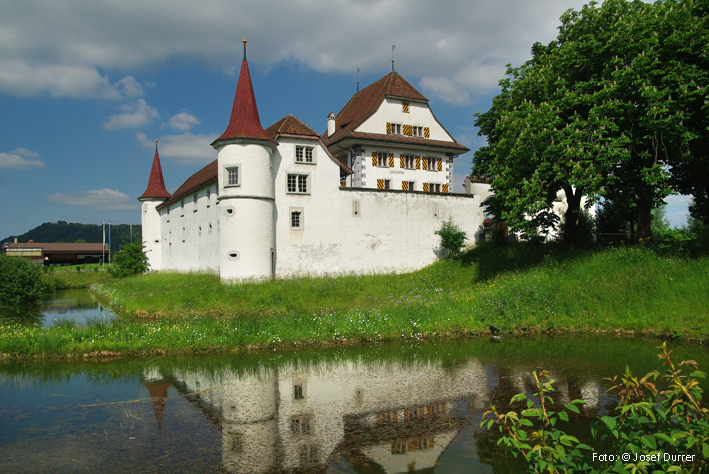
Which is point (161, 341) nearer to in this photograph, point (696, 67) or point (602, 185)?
point (602, 185)

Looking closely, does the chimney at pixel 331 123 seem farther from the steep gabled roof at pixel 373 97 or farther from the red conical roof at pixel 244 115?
the red conical roof at pixel 244 115

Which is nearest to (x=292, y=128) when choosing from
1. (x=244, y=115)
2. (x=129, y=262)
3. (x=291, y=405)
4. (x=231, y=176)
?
(x=244, y=115)

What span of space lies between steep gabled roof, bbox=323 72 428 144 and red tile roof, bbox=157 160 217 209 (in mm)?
9412

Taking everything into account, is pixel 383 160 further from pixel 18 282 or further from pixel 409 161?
pixel 18 282

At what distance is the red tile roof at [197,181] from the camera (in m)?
31.7

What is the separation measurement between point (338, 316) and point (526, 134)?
434 inches

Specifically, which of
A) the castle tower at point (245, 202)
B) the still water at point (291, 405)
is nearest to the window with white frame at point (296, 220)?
the castle tower at point (245, 202)

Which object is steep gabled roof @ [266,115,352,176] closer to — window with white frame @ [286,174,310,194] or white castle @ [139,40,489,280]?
white castle @ [139,40,489,280]

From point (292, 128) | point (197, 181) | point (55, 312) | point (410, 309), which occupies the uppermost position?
point (292, 128)

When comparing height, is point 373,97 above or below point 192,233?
above

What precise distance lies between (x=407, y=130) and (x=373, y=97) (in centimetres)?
406

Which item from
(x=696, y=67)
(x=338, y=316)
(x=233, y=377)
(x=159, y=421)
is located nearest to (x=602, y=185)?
(x=696, y=67)

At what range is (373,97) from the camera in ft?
123

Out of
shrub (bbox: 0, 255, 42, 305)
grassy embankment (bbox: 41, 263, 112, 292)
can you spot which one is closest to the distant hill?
grassy embankment (bbox: 41, 263, 112, 292)
